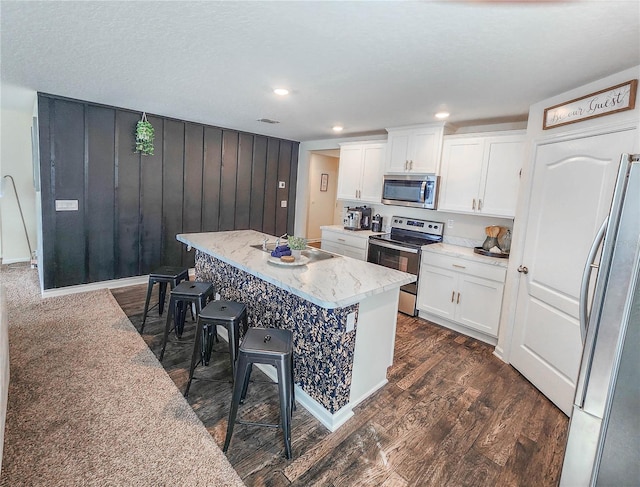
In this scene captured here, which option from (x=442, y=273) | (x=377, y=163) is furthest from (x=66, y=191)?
(x=442, y=273)

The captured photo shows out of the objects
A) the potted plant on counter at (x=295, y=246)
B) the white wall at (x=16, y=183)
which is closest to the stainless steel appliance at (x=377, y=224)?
the potted plant on counter at (x=295, y=246)

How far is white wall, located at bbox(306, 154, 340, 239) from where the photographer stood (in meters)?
7.63

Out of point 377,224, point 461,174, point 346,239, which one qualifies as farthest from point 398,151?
point 346,239

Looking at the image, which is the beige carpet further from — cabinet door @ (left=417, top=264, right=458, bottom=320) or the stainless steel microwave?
the stainless steel microwave

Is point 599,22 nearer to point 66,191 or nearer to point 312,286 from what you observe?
point 312,286

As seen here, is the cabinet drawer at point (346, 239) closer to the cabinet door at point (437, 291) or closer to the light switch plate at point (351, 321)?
the cabinet door at point (437, 291)

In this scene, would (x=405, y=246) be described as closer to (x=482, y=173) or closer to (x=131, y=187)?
(x=482, y=173)

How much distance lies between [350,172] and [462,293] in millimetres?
2463

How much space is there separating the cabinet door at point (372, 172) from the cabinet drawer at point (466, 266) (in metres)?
1.27

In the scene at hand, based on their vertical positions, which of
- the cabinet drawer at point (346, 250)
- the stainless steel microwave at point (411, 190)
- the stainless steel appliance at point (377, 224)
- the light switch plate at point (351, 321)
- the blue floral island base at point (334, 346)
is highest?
the stainless steel microwave at point (411, 190)

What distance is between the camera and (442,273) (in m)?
3.63

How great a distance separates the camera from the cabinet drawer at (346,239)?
453 centimetres

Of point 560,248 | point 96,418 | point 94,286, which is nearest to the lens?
point 96,418

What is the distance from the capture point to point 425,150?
3965mm
